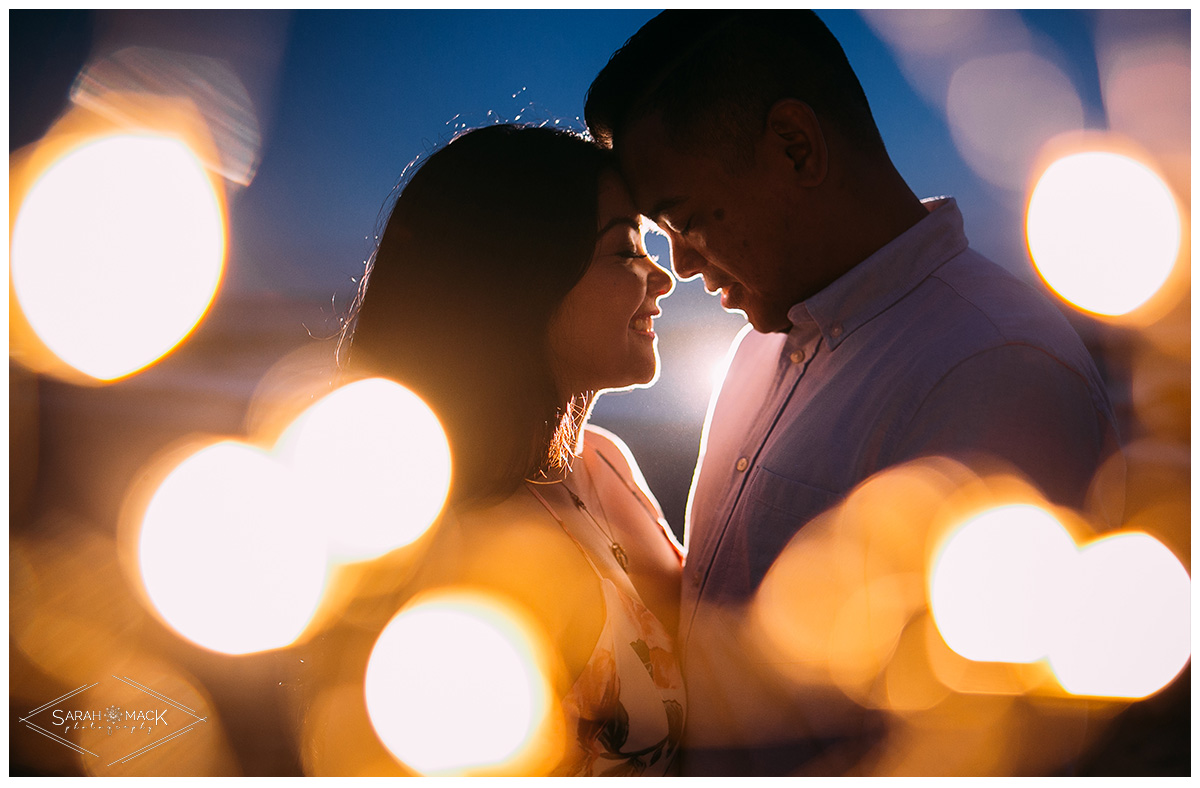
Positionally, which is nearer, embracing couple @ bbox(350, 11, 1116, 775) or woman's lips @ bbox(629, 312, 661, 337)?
embracing couple @ bbox(350, 11, 1116, 775)

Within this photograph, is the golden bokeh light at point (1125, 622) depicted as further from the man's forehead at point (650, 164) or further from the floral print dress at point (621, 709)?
the man's forehead at point (650, 164)

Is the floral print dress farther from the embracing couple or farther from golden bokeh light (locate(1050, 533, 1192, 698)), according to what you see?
golden bokeh light (locate(1050, 533, 1192, 698))

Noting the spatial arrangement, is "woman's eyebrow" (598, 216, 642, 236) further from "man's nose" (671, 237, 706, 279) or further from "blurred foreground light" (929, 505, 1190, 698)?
"blurred foreground light" (929, 505, 1190, 698)

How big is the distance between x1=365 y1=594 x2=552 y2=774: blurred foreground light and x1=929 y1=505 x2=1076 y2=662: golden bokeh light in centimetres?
81

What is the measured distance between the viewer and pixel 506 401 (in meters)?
1.37

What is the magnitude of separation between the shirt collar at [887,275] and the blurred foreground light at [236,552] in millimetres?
1355

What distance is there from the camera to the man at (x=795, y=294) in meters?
1.14

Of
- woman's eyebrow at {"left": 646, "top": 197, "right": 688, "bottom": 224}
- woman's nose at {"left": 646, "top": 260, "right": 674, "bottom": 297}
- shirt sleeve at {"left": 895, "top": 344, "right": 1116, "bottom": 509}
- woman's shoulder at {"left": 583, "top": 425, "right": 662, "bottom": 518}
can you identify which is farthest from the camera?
woman's shoulder at {"left": 583, "top": 425, "right": 662, "bottom": 518}

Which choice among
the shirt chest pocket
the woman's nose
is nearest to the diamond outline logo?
the shirt chest pocket

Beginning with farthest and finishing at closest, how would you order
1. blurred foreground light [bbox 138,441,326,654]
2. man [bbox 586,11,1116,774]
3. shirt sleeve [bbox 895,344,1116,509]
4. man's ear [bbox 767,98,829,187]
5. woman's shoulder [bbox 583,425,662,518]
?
woman's shoulder [bbox 583,425,662,518] → blurred foreground light [bbox 138,441,326,654] → man's ear [bbox 767,98,829,187] → man [bbox 586,11,1116,774] → shirt sleeve [bbox 895,344,1116,509]

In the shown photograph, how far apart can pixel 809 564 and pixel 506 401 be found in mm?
776

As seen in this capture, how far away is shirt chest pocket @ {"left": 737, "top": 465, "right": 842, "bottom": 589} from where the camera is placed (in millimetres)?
1200

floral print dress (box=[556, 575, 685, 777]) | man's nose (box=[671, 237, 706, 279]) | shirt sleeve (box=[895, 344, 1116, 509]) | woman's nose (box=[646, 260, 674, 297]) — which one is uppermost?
man's nose (box=[671, 237, 706, 279])

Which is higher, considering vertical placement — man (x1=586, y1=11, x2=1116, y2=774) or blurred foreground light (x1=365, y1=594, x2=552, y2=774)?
man (x1=586, y1=11, x2=1116, y2=774)
